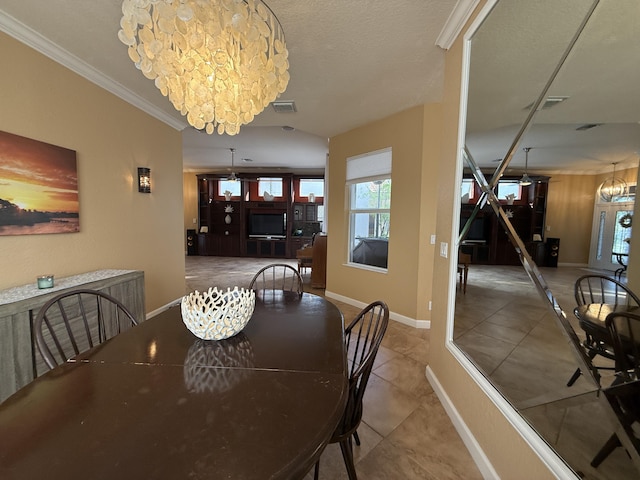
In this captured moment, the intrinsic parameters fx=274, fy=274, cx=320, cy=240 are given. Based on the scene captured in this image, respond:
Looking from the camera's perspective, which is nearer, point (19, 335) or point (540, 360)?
point (540, 360)

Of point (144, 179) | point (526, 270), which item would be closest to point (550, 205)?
point (526, 270)

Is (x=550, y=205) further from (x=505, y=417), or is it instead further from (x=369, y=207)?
(x=369, y=207)

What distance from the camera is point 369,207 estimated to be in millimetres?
4043

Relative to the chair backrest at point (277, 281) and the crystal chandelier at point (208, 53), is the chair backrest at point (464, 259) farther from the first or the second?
the crystal chandelier at point (208, 53)

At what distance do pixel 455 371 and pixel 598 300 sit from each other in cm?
103

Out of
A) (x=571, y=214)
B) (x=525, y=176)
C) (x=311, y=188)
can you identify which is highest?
(x=311, y=188)

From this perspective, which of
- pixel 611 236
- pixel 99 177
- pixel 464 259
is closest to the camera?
pixel 611 236

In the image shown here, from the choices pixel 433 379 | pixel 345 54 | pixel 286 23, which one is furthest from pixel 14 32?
pixel 433 379

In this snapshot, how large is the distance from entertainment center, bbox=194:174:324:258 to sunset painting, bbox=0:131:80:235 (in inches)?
241

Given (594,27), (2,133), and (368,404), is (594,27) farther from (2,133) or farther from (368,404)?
(2,133)

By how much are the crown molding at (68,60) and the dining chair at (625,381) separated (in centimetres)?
378

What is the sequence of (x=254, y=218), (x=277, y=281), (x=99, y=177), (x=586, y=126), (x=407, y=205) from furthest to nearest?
(x=254, y=218)
(x=277, y=281)
(x=407, y=205)
(x=99, y=177)
(x=586, y=126)

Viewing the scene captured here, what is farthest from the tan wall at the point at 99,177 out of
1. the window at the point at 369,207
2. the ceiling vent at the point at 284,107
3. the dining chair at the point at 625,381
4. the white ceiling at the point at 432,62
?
the dining chair at the point at 625,381

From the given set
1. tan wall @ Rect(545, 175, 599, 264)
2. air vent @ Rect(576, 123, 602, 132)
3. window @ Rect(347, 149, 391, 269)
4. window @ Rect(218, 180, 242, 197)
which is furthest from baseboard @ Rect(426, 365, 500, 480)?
window @ Rect(218, 180, 242, 197)
